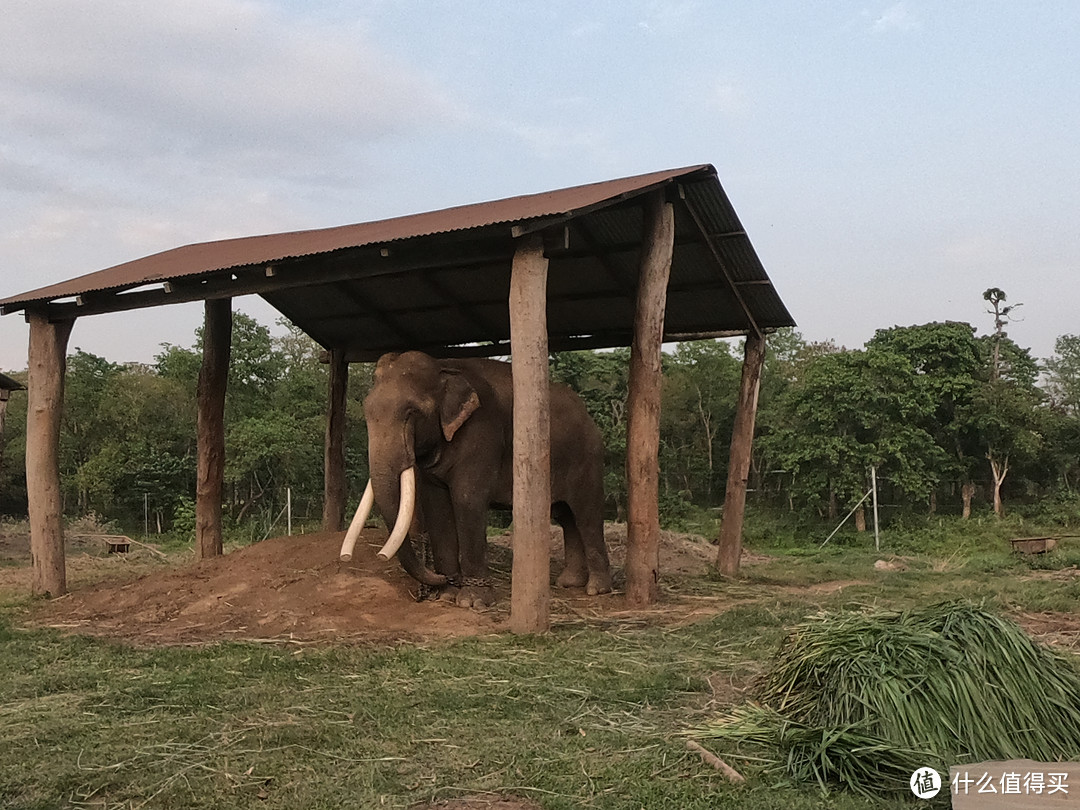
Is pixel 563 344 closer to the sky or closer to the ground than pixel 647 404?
closer to the sky

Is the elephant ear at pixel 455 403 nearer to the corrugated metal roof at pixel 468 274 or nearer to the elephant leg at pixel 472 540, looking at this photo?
the elephant leg at pixel 472 540

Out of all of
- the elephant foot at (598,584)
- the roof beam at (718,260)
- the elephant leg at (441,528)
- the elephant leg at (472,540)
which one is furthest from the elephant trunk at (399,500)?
the roof beam at (718,260)

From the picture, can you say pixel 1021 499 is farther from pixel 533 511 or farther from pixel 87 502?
pixel 87 502

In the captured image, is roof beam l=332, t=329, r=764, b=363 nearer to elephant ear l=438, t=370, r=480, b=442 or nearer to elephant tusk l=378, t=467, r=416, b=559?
elephant ear l=438, t=370, r=480, b=442

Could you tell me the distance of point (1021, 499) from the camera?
2681cm

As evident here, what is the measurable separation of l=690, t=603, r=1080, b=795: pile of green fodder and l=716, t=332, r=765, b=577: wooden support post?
24.5 ft

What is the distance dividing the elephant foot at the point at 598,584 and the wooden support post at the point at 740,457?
96.5 inches

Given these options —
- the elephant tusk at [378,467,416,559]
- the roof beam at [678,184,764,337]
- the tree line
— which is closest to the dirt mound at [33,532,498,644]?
the elephant tusk at [378,467,416,559]

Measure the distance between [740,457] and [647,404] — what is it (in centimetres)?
395

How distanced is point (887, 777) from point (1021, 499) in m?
Result: 26.9

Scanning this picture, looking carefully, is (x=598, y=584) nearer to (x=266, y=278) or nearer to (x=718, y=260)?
(x=718, y=260)

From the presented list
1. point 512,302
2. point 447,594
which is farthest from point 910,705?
point 447,594

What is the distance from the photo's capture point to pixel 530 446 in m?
7.12

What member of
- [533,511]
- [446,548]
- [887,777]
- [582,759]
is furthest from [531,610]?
[887,777]
